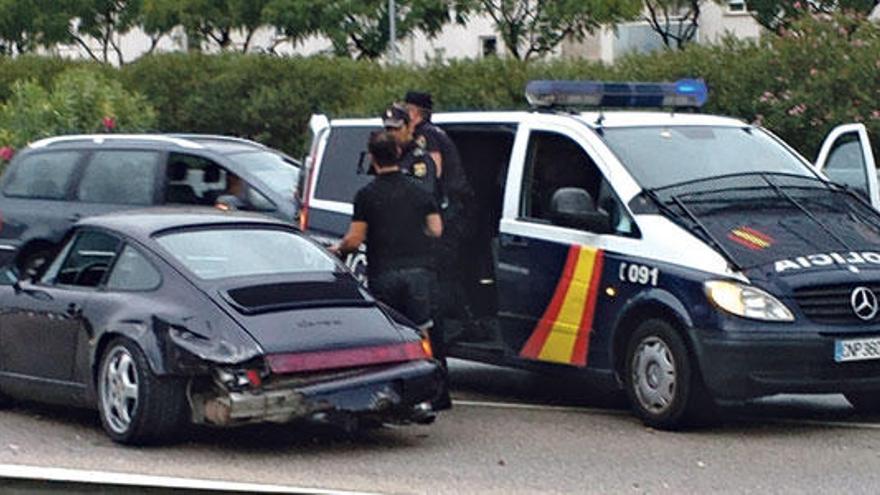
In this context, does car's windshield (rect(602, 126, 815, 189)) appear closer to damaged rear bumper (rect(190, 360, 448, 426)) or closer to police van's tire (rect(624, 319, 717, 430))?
police van's tire (rect(624, 319, 717, 430))

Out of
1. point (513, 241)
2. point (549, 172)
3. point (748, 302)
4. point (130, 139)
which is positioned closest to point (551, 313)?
point (513, 241)

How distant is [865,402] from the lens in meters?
12.3

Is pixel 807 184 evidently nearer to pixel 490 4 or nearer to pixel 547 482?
pixel 547 482

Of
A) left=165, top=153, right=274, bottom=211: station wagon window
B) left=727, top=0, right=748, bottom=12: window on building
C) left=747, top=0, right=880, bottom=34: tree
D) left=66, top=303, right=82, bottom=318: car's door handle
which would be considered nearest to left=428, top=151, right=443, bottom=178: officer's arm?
left=66, top=303, right=82, bottom=318: car's door handle

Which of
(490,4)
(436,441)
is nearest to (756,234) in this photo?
(436,441)

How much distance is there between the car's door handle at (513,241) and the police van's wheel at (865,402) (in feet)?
7.33

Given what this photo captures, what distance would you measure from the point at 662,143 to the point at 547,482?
3383 millimetres

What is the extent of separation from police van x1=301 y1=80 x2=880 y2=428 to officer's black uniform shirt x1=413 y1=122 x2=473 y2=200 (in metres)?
Answer: 0.33

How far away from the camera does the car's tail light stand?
→ 10.4 metres

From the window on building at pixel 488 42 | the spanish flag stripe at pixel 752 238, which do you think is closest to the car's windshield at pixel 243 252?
the spanish flag stripe at pixel 752 238

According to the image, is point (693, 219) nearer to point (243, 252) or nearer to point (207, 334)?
point (243, 252)

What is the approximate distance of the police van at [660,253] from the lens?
11.2 meters

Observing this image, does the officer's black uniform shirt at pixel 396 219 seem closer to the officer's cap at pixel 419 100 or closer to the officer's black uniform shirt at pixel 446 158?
the officer's black uniform shirt at pixel 446 158

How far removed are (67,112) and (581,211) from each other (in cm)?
1555
